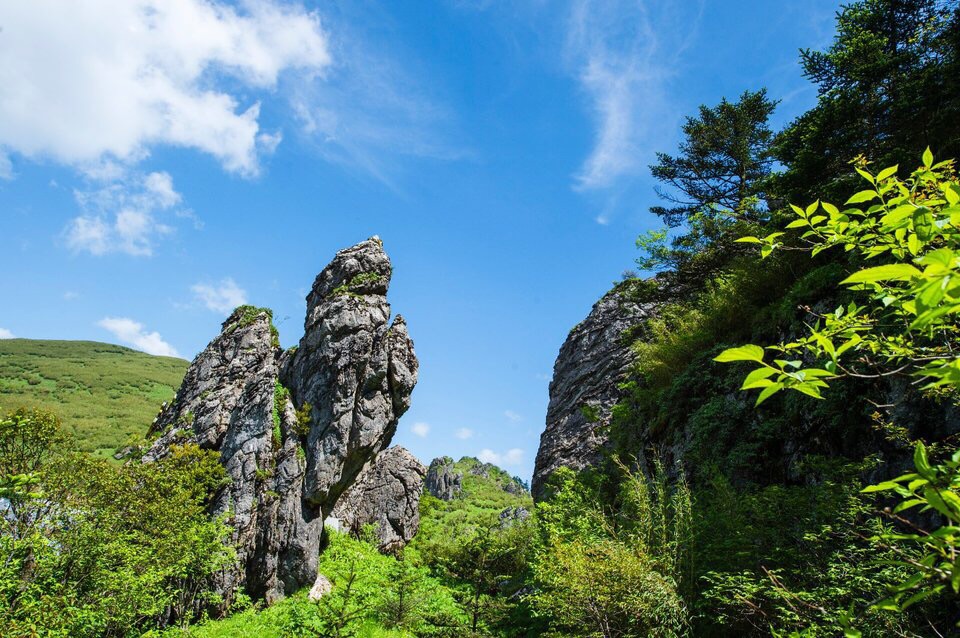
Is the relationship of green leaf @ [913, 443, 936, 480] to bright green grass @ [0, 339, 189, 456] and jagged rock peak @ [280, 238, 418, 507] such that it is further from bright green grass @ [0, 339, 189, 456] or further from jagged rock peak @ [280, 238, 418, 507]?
bright green grass @ [0, 339, 189, 456]

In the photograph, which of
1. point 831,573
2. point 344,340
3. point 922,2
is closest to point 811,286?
point 831,573

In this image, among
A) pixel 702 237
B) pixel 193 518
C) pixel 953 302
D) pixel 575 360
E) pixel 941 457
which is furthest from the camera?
pixel 575 360

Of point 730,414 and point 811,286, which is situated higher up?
point 811,286

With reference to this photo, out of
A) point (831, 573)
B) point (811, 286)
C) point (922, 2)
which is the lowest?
point (831, 573)

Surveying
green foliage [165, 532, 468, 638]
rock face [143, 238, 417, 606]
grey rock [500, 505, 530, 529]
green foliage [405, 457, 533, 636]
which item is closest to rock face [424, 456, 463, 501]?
grey rock [500, 505, 530, 529]

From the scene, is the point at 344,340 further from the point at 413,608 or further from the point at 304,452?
the point at 413,608

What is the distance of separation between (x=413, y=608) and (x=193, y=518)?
711 cm

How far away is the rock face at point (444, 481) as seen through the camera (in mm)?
72312

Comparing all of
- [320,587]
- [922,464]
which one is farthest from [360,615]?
[922,464]

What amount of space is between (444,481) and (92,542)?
67.3m

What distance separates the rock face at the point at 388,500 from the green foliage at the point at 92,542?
40.8 feet

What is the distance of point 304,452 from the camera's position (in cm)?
2064

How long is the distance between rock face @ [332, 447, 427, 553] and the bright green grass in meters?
19.6

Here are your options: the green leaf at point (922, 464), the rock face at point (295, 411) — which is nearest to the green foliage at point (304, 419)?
the rock face at point (295, 411)
